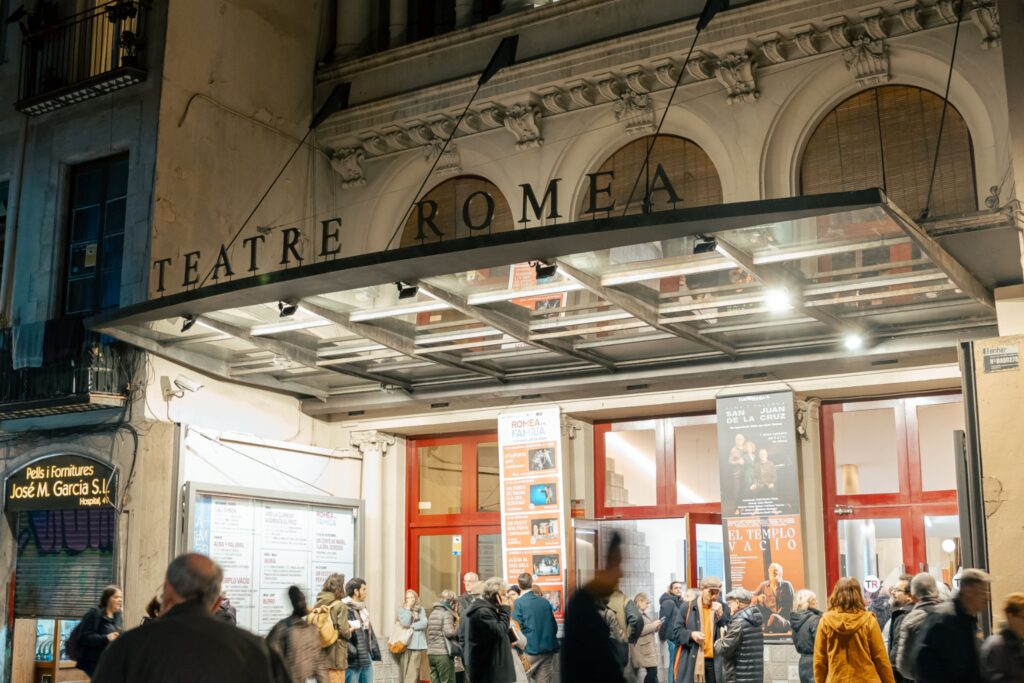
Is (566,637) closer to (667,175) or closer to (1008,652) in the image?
(1008,652)

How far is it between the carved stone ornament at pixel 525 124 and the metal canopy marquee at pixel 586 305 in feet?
12.3

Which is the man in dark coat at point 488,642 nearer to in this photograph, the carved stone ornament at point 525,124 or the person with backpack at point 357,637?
the person with backpack at point 357,637

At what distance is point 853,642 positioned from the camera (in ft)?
32.3

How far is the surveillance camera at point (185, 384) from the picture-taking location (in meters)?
17.0

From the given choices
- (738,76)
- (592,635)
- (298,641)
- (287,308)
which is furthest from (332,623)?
(738,76)

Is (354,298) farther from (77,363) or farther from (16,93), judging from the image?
(16,93)

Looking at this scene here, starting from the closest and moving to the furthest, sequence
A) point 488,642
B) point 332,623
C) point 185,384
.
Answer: point 488,642 → point 332,623 → point 185,384

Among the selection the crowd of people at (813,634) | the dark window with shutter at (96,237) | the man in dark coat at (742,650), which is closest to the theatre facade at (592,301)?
the dark window with shutter at (96,237)

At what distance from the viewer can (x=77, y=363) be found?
656 inches

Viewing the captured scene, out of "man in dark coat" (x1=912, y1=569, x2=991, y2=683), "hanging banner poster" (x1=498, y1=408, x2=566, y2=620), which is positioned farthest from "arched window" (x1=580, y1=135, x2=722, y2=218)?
"man in dark coat" (x1=912, y1=569, x2=991, y2=683)

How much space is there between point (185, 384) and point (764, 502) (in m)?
8.37

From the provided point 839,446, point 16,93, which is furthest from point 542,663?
point 16,93

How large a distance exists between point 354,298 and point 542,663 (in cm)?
468

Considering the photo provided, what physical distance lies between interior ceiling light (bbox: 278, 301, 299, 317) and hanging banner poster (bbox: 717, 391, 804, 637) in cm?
621
